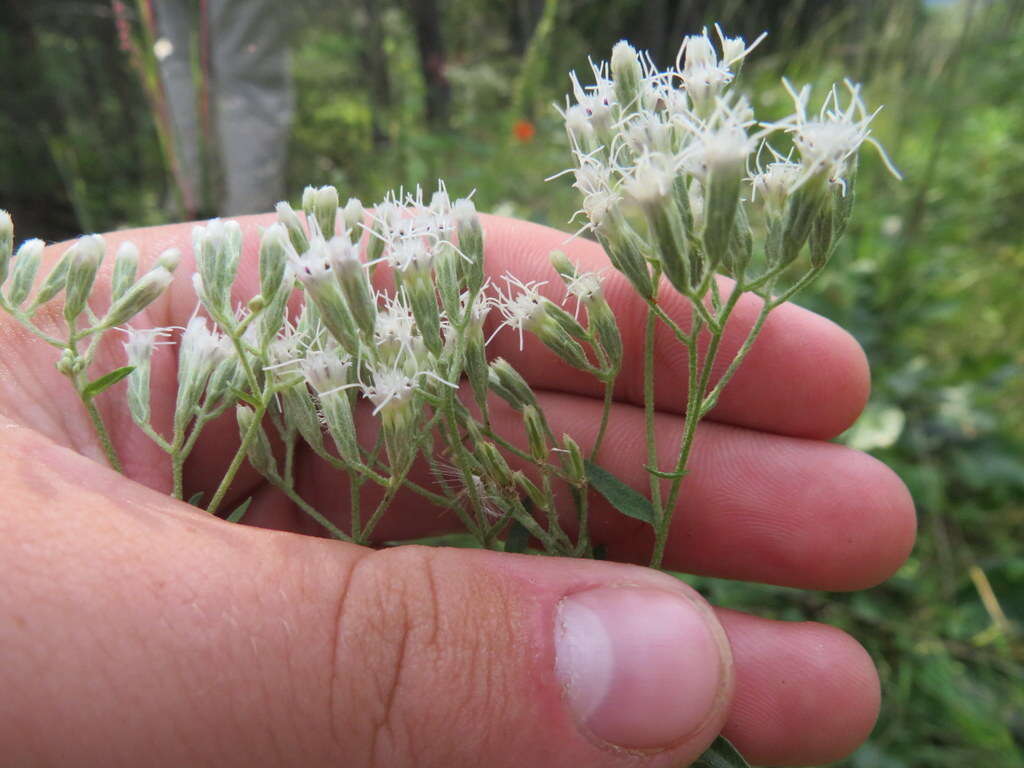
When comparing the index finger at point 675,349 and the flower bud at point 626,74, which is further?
the index finger at point 675,349

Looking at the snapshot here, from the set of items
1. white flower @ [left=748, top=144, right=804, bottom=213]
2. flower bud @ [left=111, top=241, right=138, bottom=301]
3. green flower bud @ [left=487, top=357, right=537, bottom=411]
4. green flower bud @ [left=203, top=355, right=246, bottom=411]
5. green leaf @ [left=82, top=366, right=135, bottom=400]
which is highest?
white flower @ [left=748, top=144, right=804, bottom=213]

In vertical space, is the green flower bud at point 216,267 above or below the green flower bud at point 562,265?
above

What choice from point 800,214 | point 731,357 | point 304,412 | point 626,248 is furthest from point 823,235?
point 304,412

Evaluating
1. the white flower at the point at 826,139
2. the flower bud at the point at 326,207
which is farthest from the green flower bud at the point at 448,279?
the white flower at the point at 826,139

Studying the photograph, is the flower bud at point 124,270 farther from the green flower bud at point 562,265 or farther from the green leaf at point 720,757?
the green leaf at point 720,757

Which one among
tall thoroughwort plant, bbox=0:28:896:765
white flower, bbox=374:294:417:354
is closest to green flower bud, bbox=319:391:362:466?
tall thoroughwort plant, bbox=0:28:896:765

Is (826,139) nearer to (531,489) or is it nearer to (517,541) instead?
(531,489)

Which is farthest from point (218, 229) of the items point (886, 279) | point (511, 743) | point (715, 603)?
point (886, 279)

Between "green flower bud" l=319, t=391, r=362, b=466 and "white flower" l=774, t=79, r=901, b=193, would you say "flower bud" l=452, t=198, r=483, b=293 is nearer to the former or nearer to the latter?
"green flower bud" l=319, t=391, r=362, b=466
